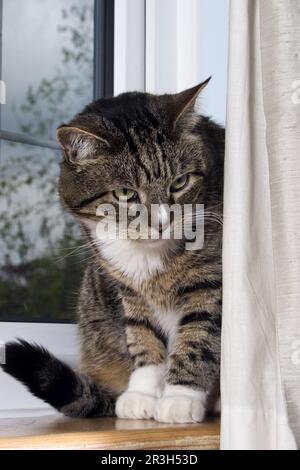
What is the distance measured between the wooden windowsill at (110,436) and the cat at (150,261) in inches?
2.8

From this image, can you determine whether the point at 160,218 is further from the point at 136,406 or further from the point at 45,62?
the point at 45,62

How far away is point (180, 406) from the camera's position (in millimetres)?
1254

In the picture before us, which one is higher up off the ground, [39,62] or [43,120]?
[39,62]

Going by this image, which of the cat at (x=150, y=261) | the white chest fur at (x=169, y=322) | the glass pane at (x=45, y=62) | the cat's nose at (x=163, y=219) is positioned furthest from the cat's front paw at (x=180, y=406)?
the glass pane at (x=45, y=62)

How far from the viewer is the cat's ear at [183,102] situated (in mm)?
1381

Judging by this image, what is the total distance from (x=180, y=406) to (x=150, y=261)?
317 mm

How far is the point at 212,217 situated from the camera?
142 centimetres

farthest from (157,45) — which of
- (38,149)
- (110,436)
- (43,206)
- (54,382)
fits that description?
(110,436)

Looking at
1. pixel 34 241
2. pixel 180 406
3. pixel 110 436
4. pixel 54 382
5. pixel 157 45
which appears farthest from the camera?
pixel 157 45

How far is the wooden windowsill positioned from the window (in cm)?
48

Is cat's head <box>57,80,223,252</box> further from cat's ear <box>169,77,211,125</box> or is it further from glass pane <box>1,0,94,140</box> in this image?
glass pane <box>1,0,94,140</box>
